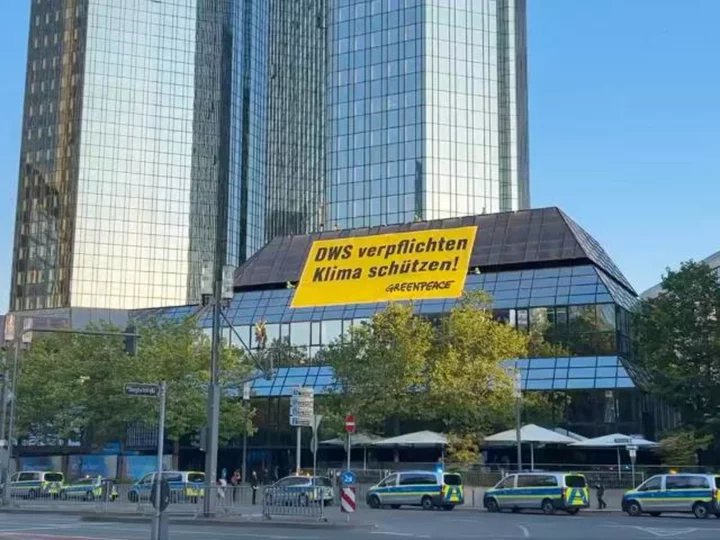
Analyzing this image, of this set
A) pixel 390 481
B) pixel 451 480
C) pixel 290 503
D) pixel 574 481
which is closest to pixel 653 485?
pixel 574 481

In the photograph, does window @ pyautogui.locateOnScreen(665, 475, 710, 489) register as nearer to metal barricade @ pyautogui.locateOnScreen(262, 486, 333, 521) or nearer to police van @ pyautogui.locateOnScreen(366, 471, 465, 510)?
police van @ pyautogui.locateOnScreen(366, 471, 465, 510)

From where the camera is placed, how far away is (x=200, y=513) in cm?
3219

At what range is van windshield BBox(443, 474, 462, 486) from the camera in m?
40.4

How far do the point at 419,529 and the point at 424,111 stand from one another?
10501 cm

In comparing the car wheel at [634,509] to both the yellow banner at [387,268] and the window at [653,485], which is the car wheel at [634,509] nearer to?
the window at [653,485]

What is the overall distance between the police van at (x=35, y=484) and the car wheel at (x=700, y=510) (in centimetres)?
2680

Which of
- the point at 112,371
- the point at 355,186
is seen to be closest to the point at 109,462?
the point at 112,371

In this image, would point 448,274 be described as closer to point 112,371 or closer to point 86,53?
point 112,371

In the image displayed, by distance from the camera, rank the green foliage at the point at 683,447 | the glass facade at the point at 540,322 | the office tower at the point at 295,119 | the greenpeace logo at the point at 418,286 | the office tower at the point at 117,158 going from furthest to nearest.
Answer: the office tower at the point at 295,119 < the office tower at the point at 117,158 < the greenpeace logo at the point at 418,286 < the glass facade at the point at 540,322 < the green foliage at the point at 683,447

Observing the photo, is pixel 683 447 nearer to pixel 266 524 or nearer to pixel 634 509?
pixel 634 509

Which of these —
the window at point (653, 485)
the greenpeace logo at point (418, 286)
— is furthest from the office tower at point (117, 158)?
the window at point (653, 485)

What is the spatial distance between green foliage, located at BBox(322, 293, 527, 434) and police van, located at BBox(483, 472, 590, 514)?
9.75 metres

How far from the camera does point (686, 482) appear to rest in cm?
3556

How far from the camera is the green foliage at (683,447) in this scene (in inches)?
1902
